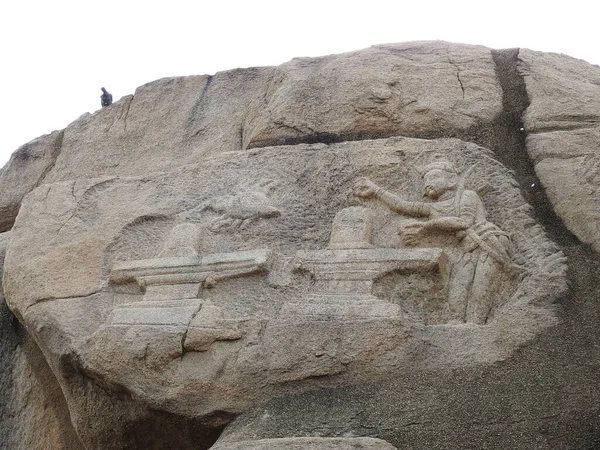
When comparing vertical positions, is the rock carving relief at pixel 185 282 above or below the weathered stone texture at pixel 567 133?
below

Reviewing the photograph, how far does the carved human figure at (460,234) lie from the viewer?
2455mm

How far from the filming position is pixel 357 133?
10.3 feet

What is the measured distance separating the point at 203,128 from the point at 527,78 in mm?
1322

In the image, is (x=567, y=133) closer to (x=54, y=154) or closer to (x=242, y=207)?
(x=242, y=207)

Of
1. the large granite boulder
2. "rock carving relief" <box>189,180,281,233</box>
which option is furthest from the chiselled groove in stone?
"rock carving relief" <box>189,180,281,233</box>

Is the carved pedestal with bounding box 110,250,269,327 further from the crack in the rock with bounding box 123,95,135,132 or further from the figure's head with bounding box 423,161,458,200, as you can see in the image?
the crack in the rock with bounding box 123,95,135,132

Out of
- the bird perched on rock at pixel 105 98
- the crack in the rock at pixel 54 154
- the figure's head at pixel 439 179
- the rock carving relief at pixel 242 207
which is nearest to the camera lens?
the figure's head at pixel 439 179

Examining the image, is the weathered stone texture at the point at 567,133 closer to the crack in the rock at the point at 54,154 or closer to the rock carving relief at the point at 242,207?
the rock carving relief at the point at 242,207

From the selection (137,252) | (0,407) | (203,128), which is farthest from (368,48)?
(0,407)

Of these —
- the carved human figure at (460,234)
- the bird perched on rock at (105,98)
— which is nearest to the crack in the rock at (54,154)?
the bird perched on rock at (105,98)

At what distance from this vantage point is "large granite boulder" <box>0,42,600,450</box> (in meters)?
2.18

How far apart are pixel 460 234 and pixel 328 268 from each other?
1.39 ft

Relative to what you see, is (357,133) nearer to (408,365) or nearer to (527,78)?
(527,78)

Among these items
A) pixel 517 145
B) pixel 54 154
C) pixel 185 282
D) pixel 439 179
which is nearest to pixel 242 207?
pixel 185 282
